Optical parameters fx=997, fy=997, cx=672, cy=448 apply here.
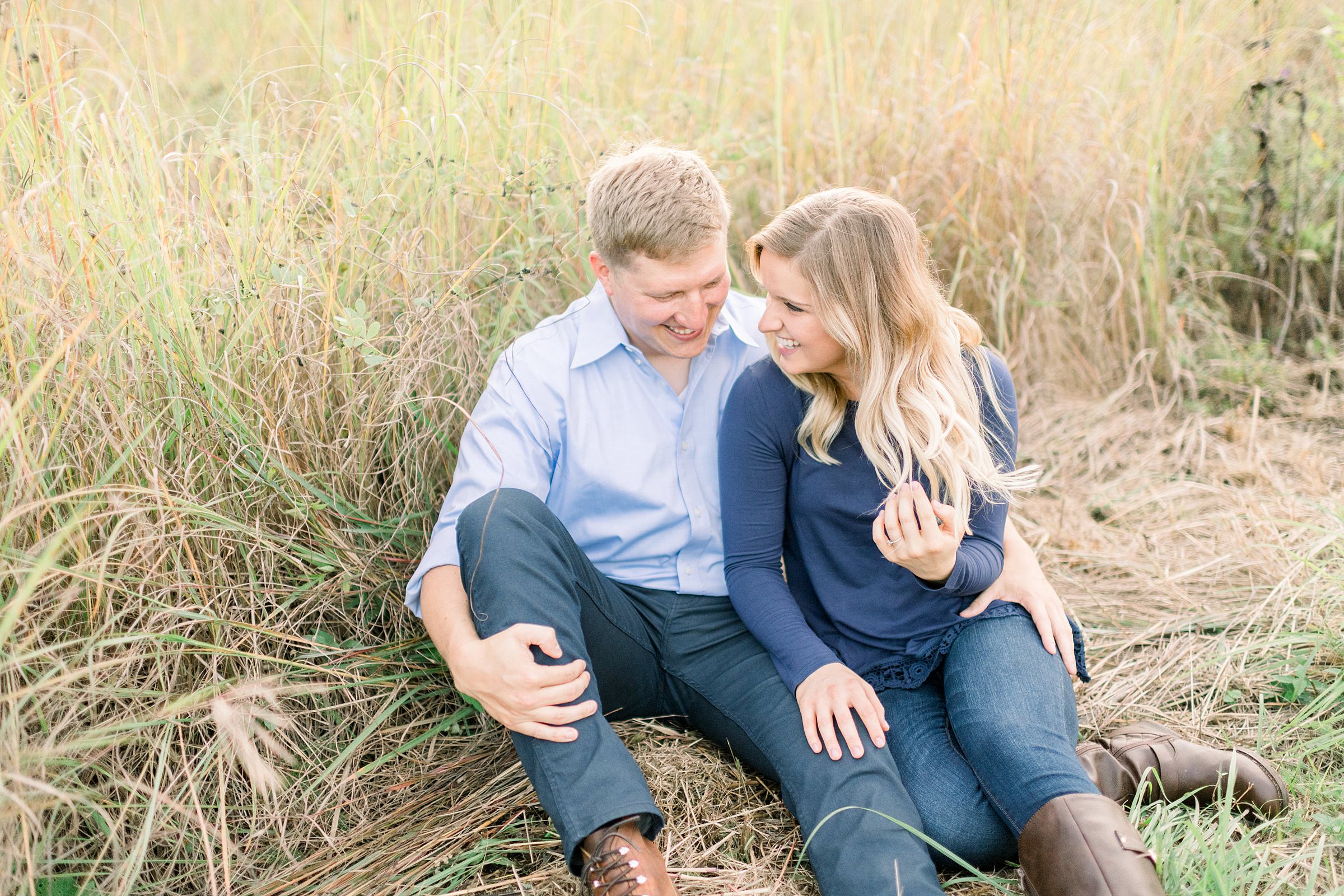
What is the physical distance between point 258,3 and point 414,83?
158 cm

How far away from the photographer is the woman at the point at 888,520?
182 centimetres

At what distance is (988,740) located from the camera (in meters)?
1.80

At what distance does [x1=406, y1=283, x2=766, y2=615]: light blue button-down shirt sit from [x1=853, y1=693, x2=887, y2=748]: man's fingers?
425 millimetres

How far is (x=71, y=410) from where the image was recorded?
1.84 metres

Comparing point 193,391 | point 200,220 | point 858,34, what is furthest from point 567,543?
point 858,34

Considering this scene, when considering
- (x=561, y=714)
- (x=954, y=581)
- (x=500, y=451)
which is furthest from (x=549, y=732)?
(x=954, y=581)

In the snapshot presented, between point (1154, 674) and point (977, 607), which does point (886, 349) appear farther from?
point (1154, 674)

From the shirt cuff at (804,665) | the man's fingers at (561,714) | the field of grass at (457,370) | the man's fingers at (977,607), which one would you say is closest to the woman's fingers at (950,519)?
the man's fingers at (977,607)

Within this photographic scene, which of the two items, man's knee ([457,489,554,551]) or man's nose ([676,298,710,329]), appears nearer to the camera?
man's knee ([457,489,554,551])

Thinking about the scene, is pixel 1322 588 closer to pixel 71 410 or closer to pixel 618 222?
pixel 618 222

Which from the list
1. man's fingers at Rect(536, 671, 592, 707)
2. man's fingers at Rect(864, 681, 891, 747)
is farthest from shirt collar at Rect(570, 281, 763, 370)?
man's fingers at Rect(864, 681, 891, 747)

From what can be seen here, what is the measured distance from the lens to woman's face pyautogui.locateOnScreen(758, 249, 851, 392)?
6.47 ft

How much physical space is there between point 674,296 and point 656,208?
19cm

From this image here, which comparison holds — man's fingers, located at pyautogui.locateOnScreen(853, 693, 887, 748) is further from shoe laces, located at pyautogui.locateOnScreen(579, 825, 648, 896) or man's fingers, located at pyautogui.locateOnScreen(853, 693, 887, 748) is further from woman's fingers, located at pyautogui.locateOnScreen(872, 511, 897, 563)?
shoe laces, located at pyautogui.locateOnScreen(579, 825, 648, 896)
